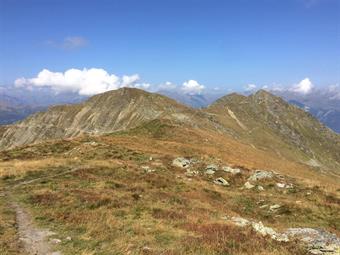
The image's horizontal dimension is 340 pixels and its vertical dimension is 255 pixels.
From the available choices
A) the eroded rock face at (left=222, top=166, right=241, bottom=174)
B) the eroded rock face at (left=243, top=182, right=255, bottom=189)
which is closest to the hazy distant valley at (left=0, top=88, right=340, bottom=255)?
the eroded rock face at (left=243, top=182, right=255, bottom=189)

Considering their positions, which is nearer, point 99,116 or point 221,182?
point 221,182

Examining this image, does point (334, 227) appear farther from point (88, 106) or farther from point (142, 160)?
point (88, 106)

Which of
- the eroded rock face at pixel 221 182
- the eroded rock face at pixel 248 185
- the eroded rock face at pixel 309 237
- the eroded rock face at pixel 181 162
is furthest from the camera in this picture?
the eroded rock face at pixel 181 162

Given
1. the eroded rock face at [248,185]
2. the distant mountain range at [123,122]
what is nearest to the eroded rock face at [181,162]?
the eroded rock face at [248,185]

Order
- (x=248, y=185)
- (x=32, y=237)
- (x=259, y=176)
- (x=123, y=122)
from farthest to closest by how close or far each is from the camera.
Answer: (x=123, y=122) → (x=259, y=176) → (x=248, y=185) → (x=32, y=237)

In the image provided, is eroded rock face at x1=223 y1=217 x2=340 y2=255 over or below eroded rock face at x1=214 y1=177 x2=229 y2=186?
over

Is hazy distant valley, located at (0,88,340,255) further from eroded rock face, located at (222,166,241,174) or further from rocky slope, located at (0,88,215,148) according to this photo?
rocky slope, located at (0,88,215,148)

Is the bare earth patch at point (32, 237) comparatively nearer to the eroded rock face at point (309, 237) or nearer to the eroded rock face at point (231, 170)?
the eroded rock face at point (309, 237)

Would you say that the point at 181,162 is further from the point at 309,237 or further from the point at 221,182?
the point at 309,237

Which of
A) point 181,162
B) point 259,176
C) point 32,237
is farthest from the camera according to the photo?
point 181,162

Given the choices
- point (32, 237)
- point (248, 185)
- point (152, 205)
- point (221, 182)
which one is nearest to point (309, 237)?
point (152, 205)

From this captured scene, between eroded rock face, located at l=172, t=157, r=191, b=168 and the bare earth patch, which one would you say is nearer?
the bare earth patch

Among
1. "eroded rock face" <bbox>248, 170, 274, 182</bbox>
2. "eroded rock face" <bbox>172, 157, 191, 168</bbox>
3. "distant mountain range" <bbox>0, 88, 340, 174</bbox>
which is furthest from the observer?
"distant mountain range" <bbox>0, 88, 340, 174</bbox>

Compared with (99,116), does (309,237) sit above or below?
above
